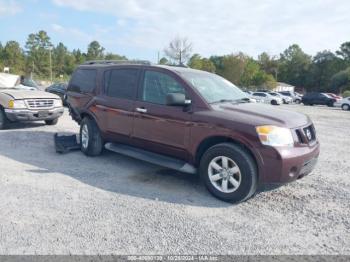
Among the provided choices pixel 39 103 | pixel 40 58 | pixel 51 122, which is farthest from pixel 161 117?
pixel 40 58

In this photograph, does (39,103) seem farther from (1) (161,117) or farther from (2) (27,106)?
A: (1) (161,117)

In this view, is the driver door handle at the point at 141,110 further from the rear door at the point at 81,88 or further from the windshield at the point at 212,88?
the rear door at the point at 81,88

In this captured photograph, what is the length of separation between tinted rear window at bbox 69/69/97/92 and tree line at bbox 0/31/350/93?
50.7 meters

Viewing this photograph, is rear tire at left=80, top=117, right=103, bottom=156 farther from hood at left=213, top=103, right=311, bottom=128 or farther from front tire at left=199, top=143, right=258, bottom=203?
hood at left=213, top=103, right=311, bottom=128

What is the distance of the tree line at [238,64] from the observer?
6388 cm

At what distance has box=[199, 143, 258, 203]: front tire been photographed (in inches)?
160

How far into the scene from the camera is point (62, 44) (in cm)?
8962

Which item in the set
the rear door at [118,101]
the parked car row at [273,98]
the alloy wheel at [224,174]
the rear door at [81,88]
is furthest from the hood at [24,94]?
the parked car row at [273,98]

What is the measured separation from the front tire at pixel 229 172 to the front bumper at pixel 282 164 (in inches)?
6.6

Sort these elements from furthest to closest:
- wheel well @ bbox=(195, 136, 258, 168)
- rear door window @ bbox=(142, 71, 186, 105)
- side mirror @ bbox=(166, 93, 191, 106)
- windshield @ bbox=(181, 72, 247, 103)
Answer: rear door window @ bbox=(142, 71, 186, 105), windshield @ bbox=(181, 72, 247, 103), side mirror @ bbox=(166, 93, 191, 106), wheel well @ bbox=(195, 136, 258, 168)

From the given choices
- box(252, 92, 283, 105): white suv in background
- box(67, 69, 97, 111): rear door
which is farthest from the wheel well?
box(252, 92, 283, 105): white suv in background

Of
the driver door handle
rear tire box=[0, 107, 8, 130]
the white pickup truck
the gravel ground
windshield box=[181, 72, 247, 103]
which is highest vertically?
windshield box=[181, 72, 247, 103]

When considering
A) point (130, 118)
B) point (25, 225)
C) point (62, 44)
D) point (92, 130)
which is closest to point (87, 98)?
point (92, 130)

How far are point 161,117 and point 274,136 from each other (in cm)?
175
